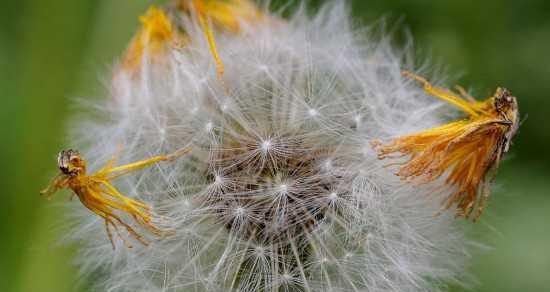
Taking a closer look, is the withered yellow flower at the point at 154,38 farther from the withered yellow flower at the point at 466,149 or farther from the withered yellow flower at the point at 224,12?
the withered yellow flower at the point at 466,149

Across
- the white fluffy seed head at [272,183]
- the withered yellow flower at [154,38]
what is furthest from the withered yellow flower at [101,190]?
the withered yellow flower at [154,38]

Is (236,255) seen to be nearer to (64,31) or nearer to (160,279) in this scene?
(160,279)

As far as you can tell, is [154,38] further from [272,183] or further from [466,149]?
[466,149]

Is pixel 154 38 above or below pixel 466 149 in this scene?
above

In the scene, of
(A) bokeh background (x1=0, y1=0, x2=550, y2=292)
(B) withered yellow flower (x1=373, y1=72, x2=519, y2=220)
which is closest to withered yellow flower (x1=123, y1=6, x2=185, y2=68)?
(A) bokeh background (x1=0, y1=0, x2=550, y2=292)

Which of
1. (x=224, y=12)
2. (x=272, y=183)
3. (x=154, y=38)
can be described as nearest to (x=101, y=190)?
(x=272, y=183)

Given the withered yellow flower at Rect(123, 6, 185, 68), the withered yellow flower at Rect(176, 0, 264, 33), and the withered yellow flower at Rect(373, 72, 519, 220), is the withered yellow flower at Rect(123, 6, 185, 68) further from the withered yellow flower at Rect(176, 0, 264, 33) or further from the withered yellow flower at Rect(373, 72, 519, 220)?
the withered yellow flower at Rect(373, 72, 519, 220)
